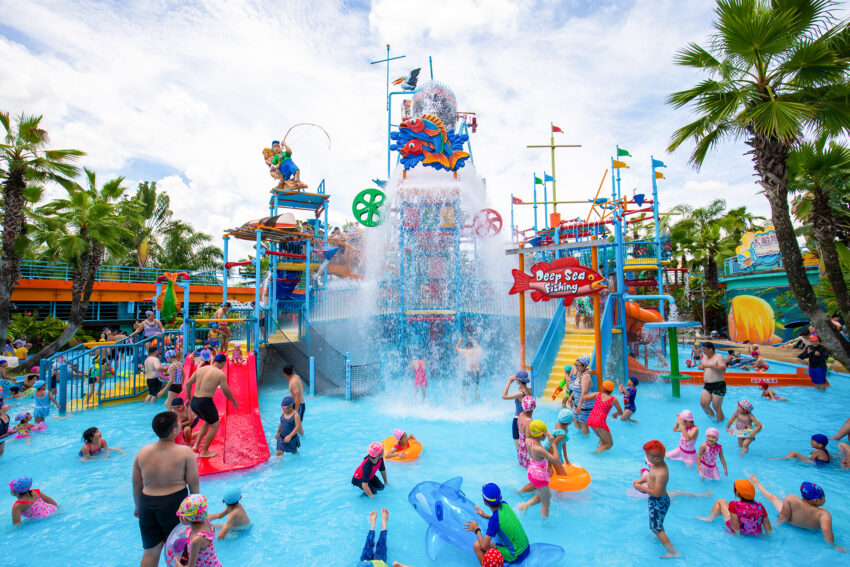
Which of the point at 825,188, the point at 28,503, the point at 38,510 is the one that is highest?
the point at 825,188

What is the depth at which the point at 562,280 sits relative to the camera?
37.9ft

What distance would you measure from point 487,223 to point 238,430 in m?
12.4

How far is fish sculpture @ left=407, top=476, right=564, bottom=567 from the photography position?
4.56 m

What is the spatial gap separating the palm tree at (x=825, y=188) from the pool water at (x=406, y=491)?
3.09 meters

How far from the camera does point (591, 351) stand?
12.9 m

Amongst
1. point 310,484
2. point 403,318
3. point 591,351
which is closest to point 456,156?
point 403,318

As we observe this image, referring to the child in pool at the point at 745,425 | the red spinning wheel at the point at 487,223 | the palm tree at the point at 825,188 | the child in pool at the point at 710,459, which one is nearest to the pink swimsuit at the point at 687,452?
the child in pool at the point at 710,459

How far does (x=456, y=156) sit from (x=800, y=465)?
13838 mm

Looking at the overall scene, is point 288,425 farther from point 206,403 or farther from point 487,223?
point 487,223

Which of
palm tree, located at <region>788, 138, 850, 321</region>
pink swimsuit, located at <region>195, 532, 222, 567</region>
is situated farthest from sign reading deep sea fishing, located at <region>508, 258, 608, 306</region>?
pink swimsuit, located at <region>195, 532, 222, 567</region>

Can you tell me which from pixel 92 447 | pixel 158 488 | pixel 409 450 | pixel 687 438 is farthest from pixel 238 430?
pixel 687 438

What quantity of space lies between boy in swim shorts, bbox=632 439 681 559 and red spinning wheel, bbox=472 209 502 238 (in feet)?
42.4

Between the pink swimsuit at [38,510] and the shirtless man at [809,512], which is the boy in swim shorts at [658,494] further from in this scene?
the pink swimsuit at [38,510]

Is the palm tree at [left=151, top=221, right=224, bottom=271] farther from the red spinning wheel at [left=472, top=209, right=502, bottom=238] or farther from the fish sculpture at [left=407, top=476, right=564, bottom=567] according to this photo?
the fish sculpture at [left=407, top=476, right=564, bottom=567]
